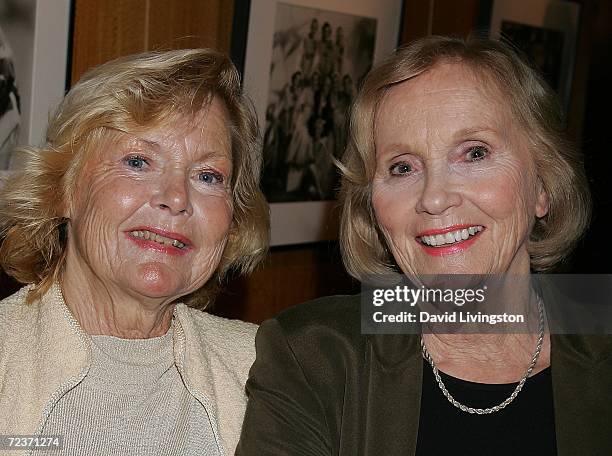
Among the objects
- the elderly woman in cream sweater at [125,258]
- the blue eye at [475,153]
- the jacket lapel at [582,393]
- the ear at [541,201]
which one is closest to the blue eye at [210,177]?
the elderly woman in cream sweater at [125,258]

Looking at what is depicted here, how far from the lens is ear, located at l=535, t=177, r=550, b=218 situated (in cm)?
226

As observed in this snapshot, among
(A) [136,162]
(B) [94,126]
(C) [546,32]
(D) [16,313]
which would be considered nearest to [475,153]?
(A) [136,162]

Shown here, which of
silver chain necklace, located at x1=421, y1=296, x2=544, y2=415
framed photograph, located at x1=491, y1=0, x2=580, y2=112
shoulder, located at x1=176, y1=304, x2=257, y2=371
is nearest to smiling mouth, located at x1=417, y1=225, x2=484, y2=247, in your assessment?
silver chain necklace, located at x1=421, y1=296, x2=544, y2=415

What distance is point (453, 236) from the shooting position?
2080 mm

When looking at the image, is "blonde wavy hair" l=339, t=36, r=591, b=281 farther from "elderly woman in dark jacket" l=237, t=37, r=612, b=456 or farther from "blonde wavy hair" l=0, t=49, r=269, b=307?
"blonde wavy hair" l=0, t=49, r=269, b=307

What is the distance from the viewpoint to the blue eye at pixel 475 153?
2.10 meters

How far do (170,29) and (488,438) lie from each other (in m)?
1.76

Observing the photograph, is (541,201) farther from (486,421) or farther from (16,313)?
(16,313)

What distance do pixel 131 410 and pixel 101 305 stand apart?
0.87ft

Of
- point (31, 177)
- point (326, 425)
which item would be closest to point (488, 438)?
point (326, 425)

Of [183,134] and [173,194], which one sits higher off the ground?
[183,134]

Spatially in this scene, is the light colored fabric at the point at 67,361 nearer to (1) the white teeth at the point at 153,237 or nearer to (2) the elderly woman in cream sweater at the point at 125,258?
(2) the elderly woman in cream sweater at the point at 125,258

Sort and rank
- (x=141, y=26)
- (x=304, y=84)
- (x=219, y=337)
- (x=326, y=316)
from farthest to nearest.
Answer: (x=304, y=84)
(x=141, y=26)
(x=219, y=337)
(x=326, y=316)

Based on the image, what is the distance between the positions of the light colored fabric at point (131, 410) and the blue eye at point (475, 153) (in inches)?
35.3
